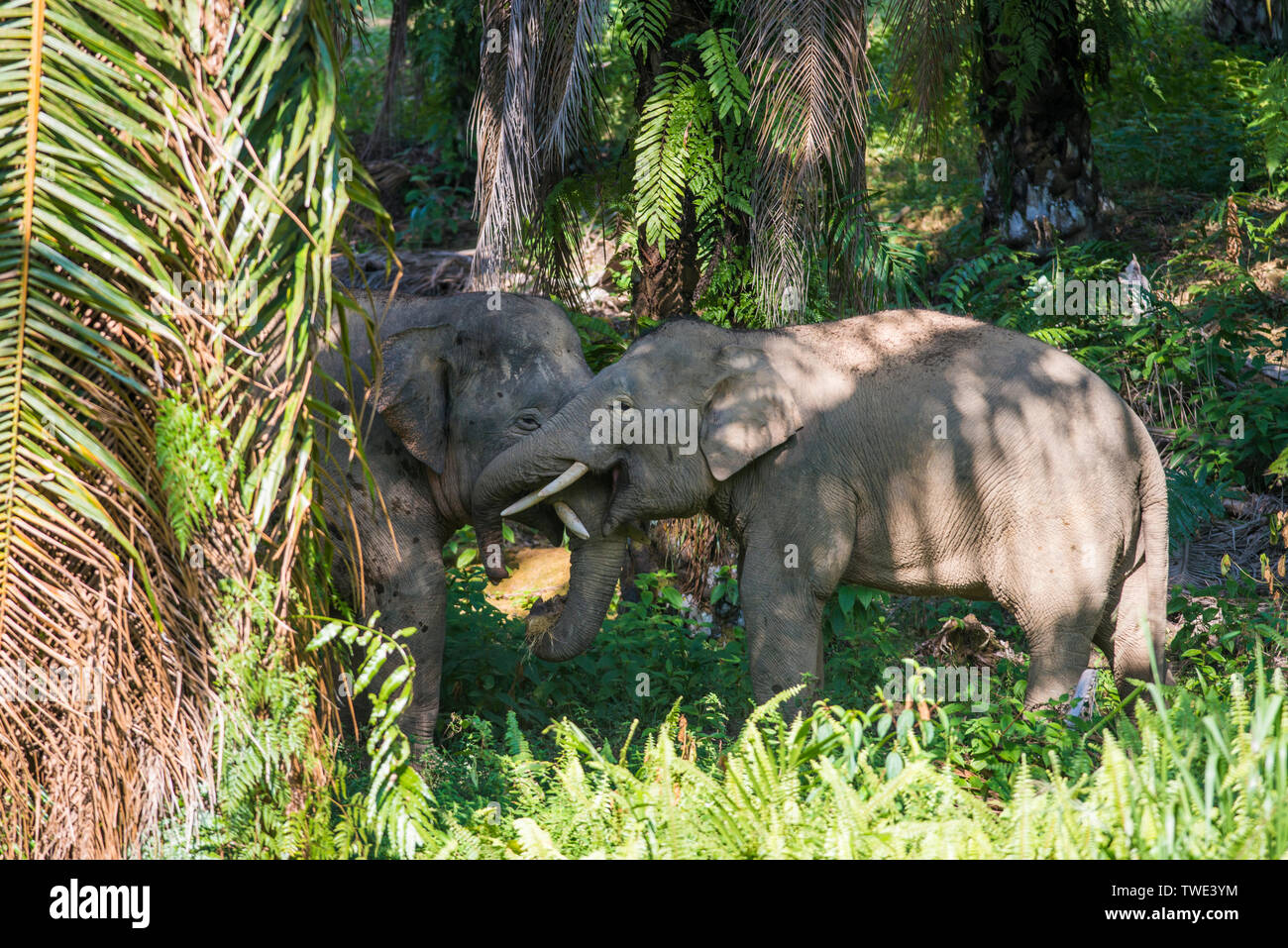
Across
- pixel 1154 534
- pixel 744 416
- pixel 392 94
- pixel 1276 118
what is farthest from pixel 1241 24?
pixel 744 416

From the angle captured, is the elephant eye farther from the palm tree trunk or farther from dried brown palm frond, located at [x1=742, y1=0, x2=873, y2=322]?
the palm tree trunk

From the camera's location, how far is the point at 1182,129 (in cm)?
1495

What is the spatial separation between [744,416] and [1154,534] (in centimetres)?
217

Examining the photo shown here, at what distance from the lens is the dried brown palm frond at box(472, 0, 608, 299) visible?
841 cm

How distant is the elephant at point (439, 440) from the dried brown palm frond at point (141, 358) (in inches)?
91.2

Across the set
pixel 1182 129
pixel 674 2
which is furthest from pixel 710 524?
pixel 1182 129

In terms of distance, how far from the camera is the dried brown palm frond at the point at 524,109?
841 cm

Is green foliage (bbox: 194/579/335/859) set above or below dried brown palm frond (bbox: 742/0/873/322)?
below

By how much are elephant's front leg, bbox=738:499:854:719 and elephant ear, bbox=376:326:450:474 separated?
1.82 meters

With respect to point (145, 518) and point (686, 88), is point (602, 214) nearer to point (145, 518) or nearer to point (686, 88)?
point (686, 88)

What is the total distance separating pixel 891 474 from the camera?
22.9ft

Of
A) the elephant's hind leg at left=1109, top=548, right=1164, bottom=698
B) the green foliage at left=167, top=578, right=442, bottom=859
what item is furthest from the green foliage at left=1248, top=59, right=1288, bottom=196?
the green foliage at left=167, top=578, right=442, bottom=859

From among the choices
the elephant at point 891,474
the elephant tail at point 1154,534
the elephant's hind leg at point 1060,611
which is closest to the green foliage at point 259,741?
the elephant at point 891,474

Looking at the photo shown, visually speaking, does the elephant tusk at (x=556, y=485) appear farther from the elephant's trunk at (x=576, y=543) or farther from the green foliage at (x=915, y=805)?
A: the green foliage at (x=915, y=805)
